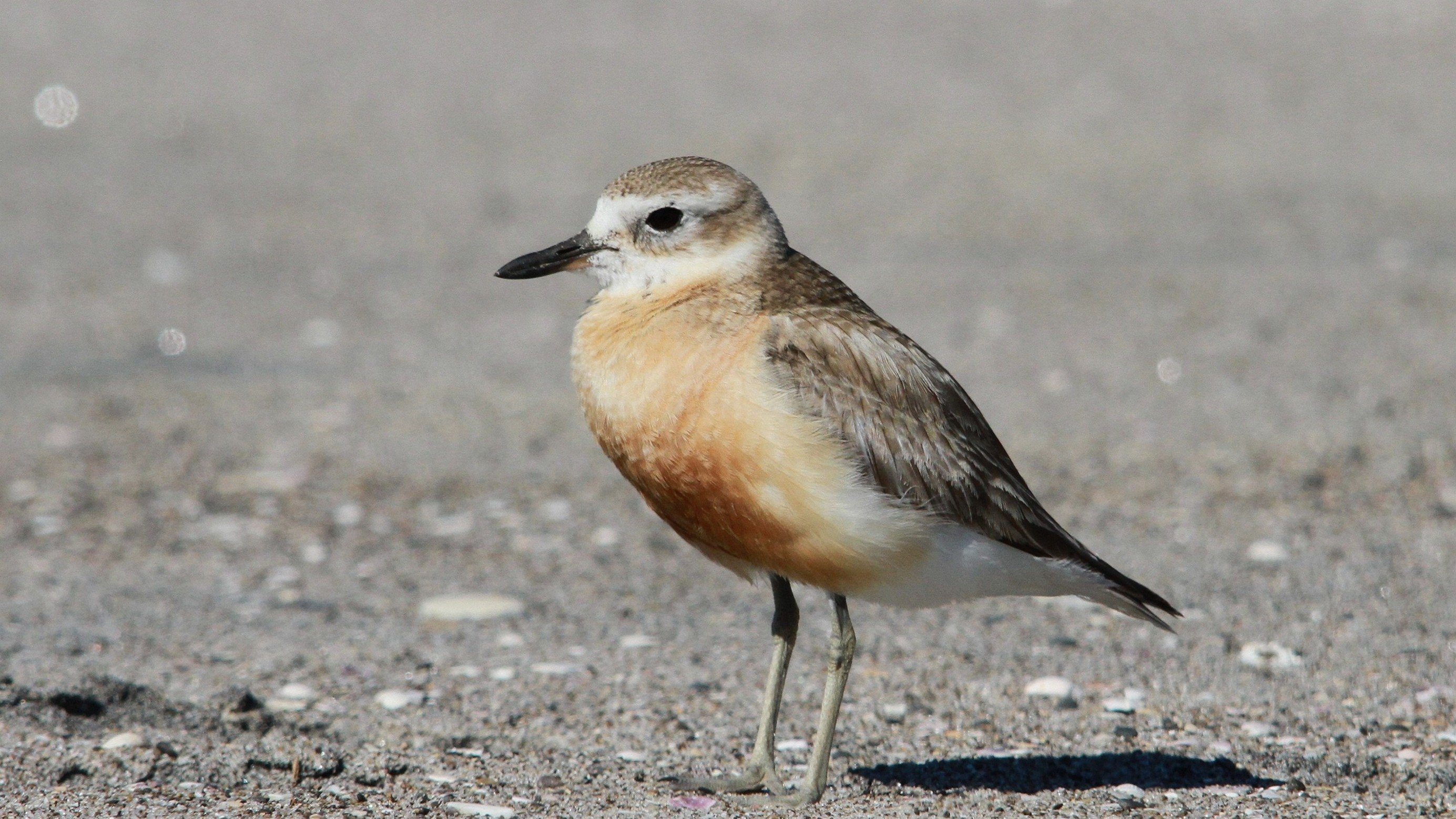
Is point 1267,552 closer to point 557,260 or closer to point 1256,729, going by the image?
point 1256,729

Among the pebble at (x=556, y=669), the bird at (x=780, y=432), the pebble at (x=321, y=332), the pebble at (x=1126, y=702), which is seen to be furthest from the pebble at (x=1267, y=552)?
the pebble at (x=321, y=332)

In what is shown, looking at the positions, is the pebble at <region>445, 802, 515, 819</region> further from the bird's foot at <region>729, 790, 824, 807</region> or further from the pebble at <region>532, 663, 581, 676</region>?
the pebble at <region>532, 663, 581, 676</region>

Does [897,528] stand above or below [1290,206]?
below

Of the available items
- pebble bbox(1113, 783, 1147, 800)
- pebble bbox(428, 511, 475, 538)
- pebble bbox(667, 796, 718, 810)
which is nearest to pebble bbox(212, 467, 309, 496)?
pebble bbox(428, 511, 475, 538)

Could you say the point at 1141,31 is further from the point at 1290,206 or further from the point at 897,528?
the point at 897,528

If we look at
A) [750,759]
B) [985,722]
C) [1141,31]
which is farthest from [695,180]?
[1141,31]

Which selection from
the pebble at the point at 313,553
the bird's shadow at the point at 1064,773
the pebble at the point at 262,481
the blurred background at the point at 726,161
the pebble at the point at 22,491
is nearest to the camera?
the bird's shadow at the point at 1064,773

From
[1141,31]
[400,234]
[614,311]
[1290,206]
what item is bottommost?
[614,311]

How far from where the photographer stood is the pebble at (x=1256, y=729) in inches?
195

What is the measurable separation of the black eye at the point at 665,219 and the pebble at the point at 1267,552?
10.7 ft

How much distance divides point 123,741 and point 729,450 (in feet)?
6.13

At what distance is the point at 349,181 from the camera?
44.0 ft

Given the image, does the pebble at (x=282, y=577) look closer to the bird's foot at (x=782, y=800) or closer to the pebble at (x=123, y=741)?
the pebble at (x=123, y=741)

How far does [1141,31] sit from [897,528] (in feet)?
41.4
